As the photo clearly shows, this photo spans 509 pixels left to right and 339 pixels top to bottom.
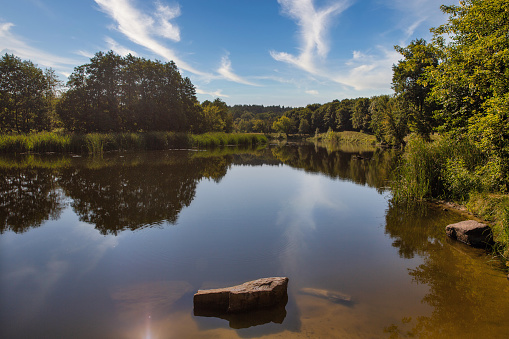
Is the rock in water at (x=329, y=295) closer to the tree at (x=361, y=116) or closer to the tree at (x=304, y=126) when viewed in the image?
the tree at (x=361, y=116)

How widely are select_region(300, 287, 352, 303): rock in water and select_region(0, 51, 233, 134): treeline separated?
3434 centimetres

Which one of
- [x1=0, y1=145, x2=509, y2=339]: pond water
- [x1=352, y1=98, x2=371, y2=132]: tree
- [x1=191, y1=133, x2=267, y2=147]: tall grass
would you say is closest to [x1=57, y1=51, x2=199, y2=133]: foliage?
[x1=191, y1=133, x2=267, y2=147]: tall grass

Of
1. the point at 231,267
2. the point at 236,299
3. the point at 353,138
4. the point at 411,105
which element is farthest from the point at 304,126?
the point at 236,299

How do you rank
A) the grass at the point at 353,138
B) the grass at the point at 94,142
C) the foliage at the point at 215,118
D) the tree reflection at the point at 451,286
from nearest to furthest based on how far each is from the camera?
the tree reflection at the point at 451,286 → the grass at the point at 94,142 → the foliage at the point at 215,118 → the grass at the point at 353,138

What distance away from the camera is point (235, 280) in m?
4.35

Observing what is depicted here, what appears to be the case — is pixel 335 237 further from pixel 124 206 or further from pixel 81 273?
pixel 124 206

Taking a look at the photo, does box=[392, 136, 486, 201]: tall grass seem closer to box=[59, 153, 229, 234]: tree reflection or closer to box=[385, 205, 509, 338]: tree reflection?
box=[385, 205, 509, 338]: tree reflection

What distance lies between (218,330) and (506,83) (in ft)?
27.7

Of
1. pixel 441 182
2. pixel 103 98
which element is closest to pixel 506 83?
pixel 441 182

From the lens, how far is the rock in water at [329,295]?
392cm

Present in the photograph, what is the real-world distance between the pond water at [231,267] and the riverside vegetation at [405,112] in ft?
4.77

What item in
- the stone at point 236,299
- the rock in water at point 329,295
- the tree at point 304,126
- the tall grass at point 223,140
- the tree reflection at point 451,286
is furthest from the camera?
the tree at point 304,126

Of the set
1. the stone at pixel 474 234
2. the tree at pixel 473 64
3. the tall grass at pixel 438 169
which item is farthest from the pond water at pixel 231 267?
the tree at pixel 473 64

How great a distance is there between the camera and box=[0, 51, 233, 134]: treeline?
31.5m
